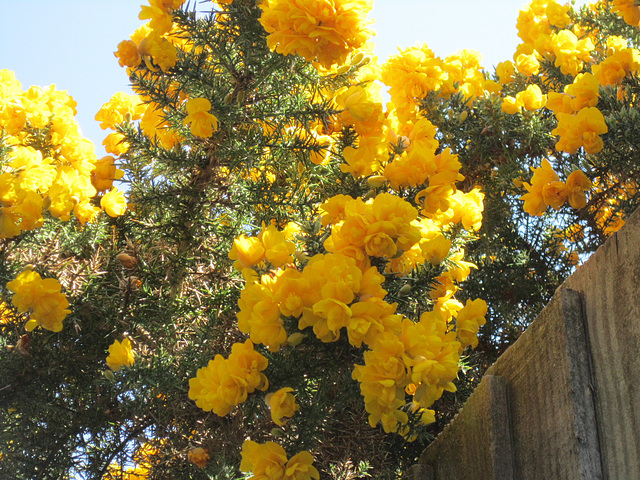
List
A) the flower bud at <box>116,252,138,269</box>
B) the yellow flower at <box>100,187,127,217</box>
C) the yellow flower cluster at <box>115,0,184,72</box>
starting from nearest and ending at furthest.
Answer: the yellow flower cluster at <box>115,0,184,72</box>, the flower bud at <box>116,252,138,269</box>, the yellow flower at <box>100,187,127,217</box>

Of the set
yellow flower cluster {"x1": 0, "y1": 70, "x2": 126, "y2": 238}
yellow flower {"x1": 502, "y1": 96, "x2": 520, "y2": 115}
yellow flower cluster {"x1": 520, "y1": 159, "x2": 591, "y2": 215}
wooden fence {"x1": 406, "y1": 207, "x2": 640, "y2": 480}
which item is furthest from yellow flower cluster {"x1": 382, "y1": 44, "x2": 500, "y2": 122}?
wooden fence {"x1": 406, "y1": 207, "x2": 640, "y2": 480}

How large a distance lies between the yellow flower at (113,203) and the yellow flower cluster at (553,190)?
4.11 ft

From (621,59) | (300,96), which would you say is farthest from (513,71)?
(300,96)

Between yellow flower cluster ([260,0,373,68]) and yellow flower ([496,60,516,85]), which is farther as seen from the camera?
yellow flower ([496,60,516,85])

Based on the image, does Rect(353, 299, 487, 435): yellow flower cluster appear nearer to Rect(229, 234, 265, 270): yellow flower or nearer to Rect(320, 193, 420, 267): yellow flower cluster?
Rect(320, 193, 420, 267): yellow flower cluster

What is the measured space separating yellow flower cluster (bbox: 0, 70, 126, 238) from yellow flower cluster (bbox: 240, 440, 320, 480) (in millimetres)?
980

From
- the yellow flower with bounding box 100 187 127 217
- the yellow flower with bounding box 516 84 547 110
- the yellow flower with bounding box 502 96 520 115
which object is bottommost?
the yellow flower with bounding box 100 187 127 217

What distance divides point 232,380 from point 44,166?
113cm

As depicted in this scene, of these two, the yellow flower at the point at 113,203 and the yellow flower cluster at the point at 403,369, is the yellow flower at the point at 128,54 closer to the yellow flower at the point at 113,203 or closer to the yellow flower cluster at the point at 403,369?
the yellow flower at the point at 113,203

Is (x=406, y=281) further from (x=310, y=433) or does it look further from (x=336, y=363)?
(x=310, y=433)

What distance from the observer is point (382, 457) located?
1.76 metres

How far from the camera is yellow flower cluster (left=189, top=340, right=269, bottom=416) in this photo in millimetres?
1187

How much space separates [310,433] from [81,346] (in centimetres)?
92

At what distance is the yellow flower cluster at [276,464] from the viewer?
3.91 ft
